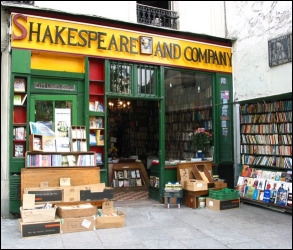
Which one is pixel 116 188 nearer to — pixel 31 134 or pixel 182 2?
pixel 31 134

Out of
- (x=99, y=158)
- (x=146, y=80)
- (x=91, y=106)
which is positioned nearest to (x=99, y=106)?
(x=91, y=106)

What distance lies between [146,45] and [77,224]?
4.92m

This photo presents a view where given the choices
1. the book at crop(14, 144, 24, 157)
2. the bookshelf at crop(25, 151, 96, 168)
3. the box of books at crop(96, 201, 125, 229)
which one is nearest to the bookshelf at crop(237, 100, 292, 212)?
the box of books at crop(96, 201, 125, 229)

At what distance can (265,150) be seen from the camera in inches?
346

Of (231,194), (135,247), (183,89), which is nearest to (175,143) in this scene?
(183,89)

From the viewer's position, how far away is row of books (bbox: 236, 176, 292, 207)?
7.68 m

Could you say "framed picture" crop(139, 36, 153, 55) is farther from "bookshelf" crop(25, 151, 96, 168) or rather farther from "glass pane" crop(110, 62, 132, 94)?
"bookshelf" crop(25, 151, 96, 168)

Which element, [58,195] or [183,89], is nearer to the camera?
[58,195]

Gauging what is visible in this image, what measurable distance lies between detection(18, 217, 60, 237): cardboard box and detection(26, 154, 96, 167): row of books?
60.7 inches

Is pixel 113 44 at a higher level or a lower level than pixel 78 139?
higher

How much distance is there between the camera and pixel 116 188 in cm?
1038

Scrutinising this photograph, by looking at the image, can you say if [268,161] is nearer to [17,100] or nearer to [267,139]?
[267,139]

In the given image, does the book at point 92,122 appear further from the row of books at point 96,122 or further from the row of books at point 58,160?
the row of books at point 58,160

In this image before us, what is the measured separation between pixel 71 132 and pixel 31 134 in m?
0.88
